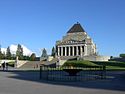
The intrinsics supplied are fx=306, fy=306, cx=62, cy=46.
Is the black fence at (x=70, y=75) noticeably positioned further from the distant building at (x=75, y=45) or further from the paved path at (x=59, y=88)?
the distant building at (x=75, y=45)

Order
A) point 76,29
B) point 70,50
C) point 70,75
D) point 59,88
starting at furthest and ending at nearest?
1. point 76,29
2. point 70,50
3. point 70,75
4. point 59,88

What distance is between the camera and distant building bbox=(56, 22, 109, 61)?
10588cm

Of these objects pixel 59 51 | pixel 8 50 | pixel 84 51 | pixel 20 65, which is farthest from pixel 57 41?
pixel 20 65

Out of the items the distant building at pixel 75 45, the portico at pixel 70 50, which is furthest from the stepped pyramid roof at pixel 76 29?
the portico at pixel 70 50

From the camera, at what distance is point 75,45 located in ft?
354

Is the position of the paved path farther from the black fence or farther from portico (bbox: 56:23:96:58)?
portico (bbox: 56:23:96:58)

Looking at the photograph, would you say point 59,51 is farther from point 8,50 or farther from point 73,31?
point 8,50

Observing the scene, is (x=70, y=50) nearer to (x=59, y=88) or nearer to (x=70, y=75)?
Answer: (x=70, y=75)

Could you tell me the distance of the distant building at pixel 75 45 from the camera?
4168 inches

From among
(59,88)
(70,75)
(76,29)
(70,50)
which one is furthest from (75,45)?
(59,88)

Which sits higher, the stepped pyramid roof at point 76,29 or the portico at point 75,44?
the stepped pyramid roof at point 76,29

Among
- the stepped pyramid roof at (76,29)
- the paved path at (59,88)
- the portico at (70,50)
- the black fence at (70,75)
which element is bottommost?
the paved path at (59,88)

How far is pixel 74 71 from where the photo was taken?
30.3m

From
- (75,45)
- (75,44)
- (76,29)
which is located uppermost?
(76,29)
